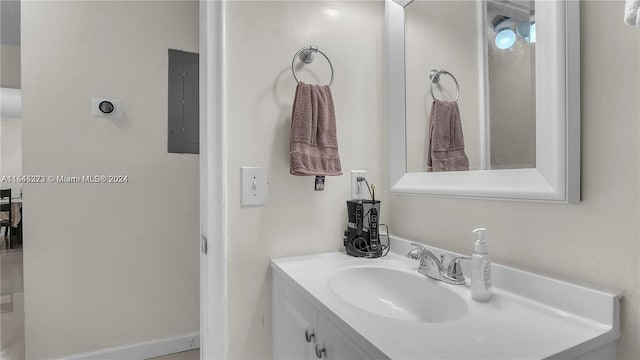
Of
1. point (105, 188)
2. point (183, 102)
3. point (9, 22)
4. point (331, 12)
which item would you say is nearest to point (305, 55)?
point (331, 12)

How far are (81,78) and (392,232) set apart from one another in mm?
1797

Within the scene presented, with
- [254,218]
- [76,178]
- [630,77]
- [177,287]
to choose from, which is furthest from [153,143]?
[630,77]

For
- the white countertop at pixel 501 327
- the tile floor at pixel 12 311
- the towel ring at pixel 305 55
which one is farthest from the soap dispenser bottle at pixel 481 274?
the tile floor at pixel 12 311

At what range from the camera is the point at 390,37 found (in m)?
1.21

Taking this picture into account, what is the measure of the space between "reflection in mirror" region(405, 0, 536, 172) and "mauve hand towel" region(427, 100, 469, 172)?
1 centimetres

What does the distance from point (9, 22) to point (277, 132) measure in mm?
2273

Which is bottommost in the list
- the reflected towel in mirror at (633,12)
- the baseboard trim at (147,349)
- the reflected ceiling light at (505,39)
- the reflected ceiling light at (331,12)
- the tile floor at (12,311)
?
the baseboard trim at (147,349)

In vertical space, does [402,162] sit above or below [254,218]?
above

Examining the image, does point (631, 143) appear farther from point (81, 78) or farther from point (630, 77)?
point (81, 78)

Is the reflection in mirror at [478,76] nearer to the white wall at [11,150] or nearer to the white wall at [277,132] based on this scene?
the white wall at [277,132]

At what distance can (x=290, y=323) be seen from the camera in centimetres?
94

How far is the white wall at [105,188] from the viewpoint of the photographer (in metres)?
1.65

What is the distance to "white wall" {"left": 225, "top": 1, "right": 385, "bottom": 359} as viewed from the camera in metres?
1.05

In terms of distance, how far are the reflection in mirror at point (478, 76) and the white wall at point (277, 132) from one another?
0.19 metres
